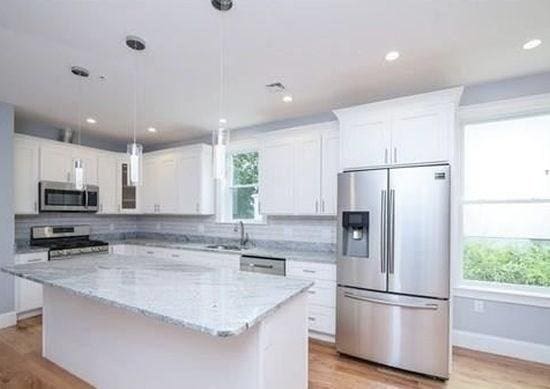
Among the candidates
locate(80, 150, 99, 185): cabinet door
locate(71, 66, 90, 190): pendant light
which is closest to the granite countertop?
locate(71, 66, 90, 190): pendant light

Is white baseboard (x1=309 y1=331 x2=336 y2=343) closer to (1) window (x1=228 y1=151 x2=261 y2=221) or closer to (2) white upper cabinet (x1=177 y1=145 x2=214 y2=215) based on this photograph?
(1) window (x1=228 y1=151 x2=261 y2=221)

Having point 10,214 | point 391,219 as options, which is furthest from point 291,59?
point 10,214

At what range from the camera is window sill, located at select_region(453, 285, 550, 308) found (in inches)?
110

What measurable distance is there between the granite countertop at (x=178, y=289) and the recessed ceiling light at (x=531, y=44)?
248 centimetres

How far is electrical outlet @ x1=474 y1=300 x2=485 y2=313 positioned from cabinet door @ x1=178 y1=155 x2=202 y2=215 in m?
3.73

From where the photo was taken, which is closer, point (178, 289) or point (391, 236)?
point (178, 289)

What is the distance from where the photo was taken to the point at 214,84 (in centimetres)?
297

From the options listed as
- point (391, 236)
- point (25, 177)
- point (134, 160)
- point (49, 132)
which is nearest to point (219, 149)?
point (134, 160)

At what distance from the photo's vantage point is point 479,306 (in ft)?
9.96

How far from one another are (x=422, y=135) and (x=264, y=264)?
2.19m

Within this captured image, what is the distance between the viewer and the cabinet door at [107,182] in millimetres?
4875

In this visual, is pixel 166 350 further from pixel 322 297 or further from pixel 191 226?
pixel 191 226

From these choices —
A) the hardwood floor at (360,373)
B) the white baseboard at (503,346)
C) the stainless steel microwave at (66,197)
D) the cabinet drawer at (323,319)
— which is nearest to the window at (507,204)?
the white baseboard at (503,346)

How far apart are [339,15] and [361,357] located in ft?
9.48
